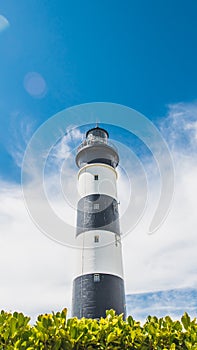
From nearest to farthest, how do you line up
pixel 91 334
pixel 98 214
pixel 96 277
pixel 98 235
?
pixel 91 334
pixel 96 277
pixel 98 235
pixel 98 214

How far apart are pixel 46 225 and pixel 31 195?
4.43 ft

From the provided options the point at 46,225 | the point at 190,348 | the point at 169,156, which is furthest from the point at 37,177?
the point at 190,348

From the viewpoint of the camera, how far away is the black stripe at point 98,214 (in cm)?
1501

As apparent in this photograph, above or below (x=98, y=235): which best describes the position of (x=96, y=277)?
below

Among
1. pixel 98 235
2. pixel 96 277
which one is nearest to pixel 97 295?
pixel 96 277

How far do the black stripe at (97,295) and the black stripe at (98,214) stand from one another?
2.55m

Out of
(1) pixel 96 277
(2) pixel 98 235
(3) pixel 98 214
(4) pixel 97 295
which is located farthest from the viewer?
(3) pixel 98 214

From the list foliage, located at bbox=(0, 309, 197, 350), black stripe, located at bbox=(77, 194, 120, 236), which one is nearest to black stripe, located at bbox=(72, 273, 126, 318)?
black stripe, located at bbox=(77, 194, 120, 236)

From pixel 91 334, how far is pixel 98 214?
10475 millimetres

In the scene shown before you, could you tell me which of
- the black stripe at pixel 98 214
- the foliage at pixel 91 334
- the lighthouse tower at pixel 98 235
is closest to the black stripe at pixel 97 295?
the lighthouse tower at pixel 98 235

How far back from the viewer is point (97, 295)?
42.3ft

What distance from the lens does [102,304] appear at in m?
12.7

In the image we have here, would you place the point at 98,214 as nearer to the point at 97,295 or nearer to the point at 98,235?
the point at 98,235

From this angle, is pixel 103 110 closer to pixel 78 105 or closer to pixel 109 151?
pixel 78 105
